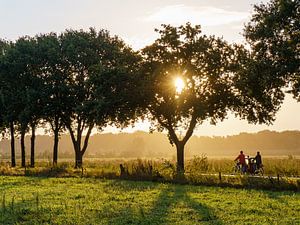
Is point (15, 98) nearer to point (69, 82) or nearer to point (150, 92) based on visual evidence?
point (69, 82)

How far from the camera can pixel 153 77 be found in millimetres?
52344

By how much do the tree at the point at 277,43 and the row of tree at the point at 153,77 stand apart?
83mm

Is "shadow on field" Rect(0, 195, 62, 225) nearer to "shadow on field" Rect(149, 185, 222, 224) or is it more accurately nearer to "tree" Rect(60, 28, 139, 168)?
"shadow on field" Rect(149, 185, 222, 224)

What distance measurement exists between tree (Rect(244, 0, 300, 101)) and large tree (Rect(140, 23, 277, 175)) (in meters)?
7.69

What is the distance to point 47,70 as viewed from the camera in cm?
6650

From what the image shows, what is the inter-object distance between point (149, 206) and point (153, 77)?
27.9 meters

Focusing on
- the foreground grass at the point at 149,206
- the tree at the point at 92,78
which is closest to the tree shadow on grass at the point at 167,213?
the foreground grass at the point at 149,206

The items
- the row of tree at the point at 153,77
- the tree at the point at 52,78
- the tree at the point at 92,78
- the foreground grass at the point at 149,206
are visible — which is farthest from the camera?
the tree at the point at 52,78

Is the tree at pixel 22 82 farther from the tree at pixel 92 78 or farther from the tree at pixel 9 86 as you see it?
the tree at pixel 92 78

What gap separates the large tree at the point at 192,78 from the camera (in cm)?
5247

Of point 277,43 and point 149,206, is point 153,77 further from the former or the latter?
point 149,206

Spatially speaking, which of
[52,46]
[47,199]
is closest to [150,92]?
[52,46]

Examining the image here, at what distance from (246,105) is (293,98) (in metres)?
12.1

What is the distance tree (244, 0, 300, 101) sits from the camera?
3947 cm
